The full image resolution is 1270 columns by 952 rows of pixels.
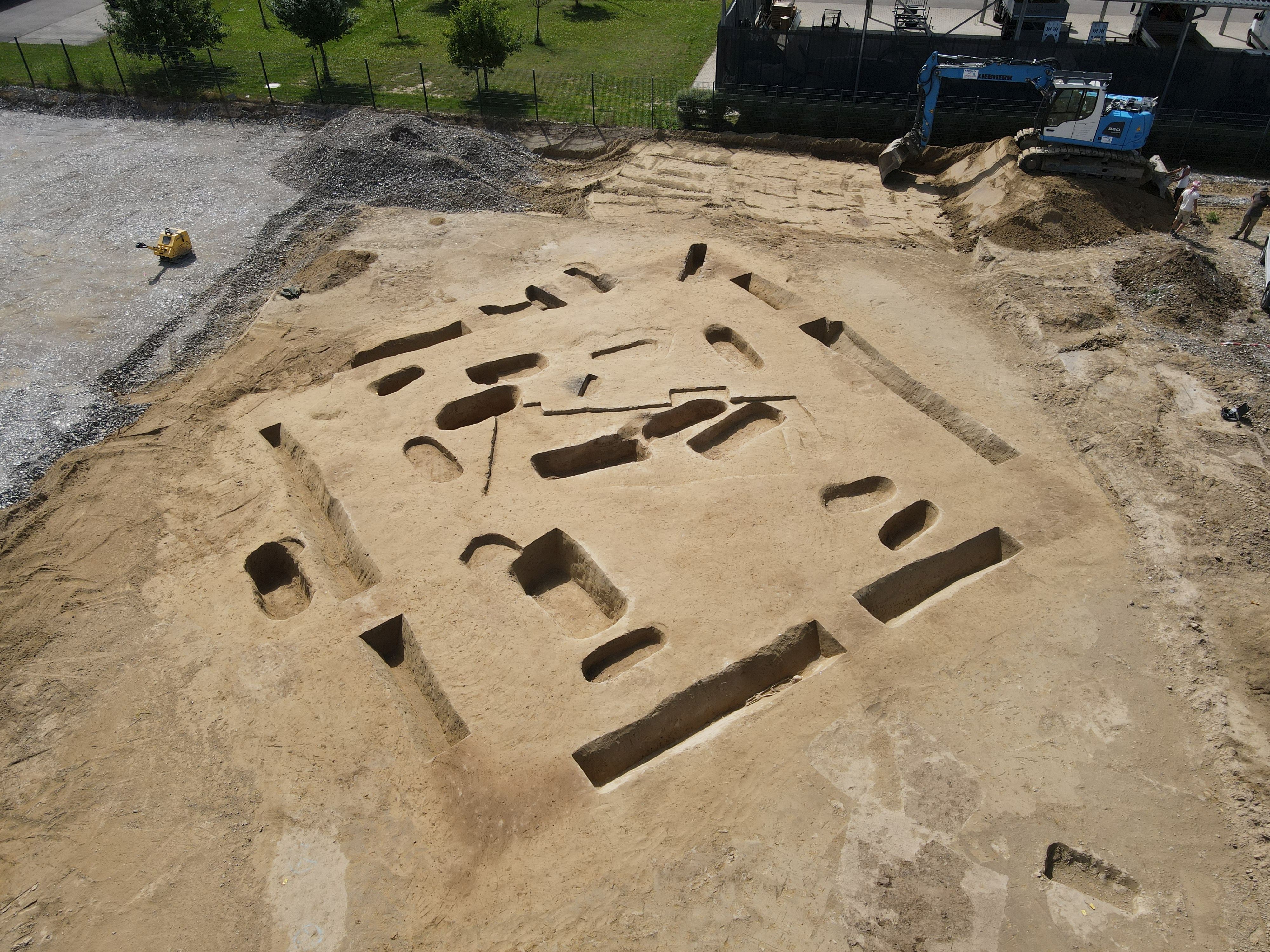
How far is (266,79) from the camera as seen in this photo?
27234 mm

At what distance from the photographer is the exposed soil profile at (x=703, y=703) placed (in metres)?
8.88

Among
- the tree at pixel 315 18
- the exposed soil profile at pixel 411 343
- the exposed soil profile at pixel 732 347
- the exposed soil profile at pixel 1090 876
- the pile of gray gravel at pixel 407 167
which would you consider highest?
the tree at pixel 315 18

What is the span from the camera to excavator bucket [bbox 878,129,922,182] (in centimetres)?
2120

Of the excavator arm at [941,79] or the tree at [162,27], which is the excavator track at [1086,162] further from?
the tree at [162,27]

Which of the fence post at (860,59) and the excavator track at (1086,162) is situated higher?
the fence post at (860,59)

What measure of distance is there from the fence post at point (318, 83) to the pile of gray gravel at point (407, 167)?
4.10 m

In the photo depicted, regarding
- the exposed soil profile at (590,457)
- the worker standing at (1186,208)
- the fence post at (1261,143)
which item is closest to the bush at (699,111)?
the worker standing at (1186,208)

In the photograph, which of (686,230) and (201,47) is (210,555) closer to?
(686,230)

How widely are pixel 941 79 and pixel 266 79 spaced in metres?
21.0

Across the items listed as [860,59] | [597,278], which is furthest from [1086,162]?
[597,278]

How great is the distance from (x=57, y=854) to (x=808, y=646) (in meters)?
8.21

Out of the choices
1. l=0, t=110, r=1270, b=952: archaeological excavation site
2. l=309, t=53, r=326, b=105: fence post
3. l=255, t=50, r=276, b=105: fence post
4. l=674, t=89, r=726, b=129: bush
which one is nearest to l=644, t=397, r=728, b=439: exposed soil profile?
l=0, t=110, r=1270, b=952: archaeological excavation site

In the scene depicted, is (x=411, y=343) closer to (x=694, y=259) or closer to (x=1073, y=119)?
(x=694, y=259)

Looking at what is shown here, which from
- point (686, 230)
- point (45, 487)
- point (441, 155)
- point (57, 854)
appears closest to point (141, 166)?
point (441, 155)
